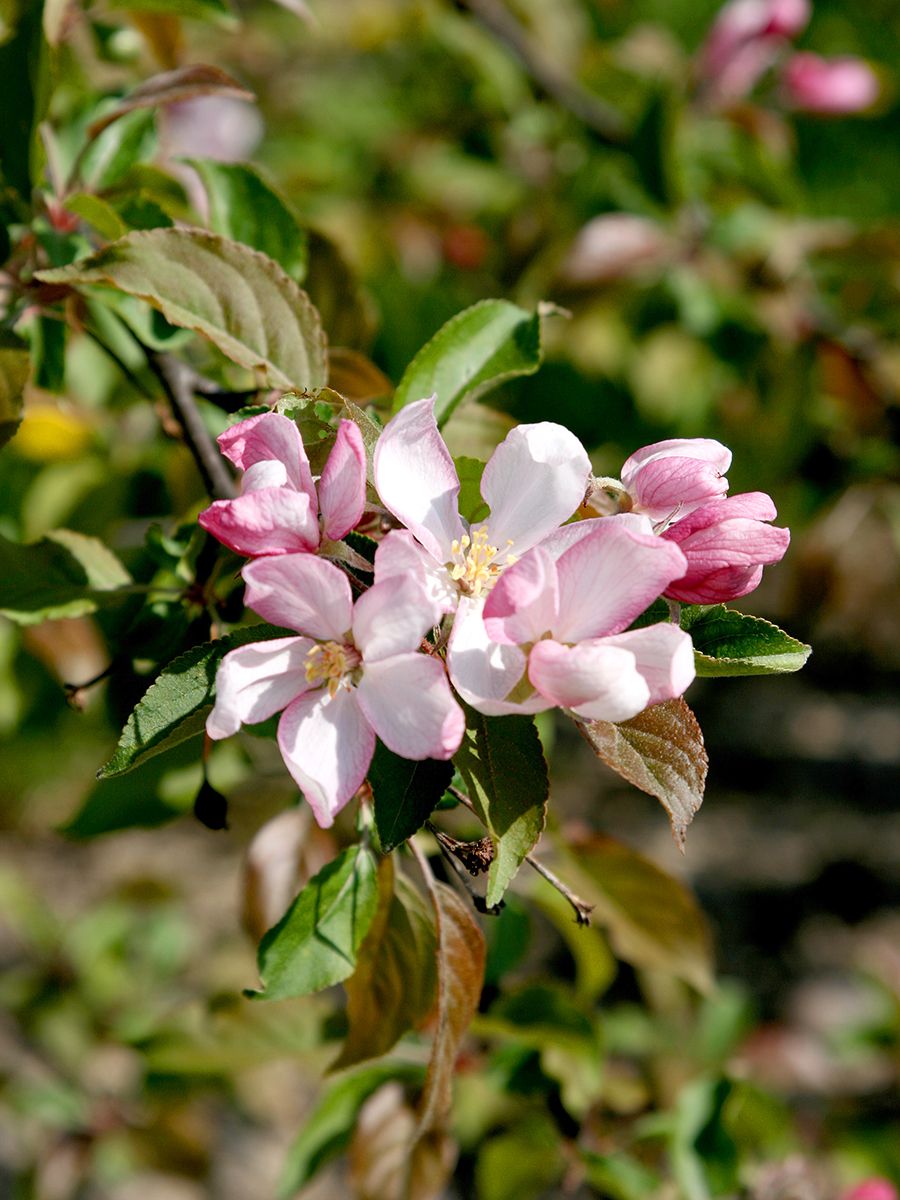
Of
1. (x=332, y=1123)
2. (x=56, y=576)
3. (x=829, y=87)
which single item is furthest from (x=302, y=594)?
(x=829, y=87)

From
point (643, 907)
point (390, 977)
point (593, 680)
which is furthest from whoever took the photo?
point (643, 907)

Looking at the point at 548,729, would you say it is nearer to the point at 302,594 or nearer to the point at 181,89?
the point at 302,594

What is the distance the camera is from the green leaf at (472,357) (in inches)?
32.0

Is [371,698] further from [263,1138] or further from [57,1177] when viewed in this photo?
[263,1138]

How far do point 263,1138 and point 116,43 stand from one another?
219 cm

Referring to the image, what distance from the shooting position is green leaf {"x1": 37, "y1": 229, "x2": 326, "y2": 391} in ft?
2.46

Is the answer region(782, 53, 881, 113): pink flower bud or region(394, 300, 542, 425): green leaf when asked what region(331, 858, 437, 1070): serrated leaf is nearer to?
region(394, 300, 542, 425): green leaf

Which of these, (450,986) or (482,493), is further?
(450,986)

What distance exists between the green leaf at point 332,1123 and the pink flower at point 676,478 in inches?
31.1

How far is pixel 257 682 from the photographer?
64 centimetres

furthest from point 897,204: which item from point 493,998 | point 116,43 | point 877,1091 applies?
point 493,998

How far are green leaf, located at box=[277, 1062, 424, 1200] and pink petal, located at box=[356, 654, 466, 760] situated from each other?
75 cm

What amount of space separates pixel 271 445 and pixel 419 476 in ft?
0.30

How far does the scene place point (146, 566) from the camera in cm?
97
